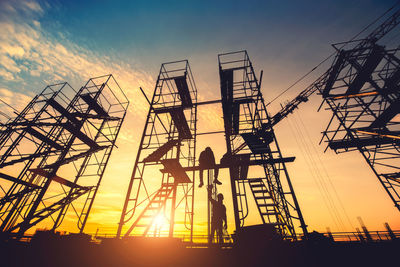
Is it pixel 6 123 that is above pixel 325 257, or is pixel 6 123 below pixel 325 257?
above

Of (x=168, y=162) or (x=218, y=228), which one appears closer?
(x=168, y=162)

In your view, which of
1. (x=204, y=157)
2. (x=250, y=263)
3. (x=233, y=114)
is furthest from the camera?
(x=233, y=114)

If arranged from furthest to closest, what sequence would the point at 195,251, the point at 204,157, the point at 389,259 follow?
the point at 204,157
the point at 195,251
the point at 389,259

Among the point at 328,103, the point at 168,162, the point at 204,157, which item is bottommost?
the point at 168,162

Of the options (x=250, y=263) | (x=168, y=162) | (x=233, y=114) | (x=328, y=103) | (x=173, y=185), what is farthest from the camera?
(x=328, y=103)

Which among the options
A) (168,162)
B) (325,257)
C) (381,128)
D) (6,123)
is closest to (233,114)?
(168,162)

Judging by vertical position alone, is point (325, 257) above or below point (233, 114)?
below

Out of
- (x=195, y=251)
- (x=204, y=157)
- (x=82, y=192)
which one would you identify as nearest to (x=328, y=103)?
(x=204, y=157)

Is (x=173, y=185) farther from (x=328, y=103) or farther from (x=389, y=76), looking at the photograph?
(x=389, y=76)

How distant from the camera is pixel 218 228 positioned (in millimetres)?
8500

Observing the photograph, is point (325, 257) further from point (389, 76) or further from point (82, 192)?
point (389, 76)

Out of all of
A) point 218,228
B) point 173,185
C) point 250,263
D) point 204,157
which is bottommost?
point 250,263

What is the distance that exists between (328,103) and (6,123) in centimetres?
2706

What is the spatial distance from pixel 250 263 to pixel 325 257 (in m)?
1.84
